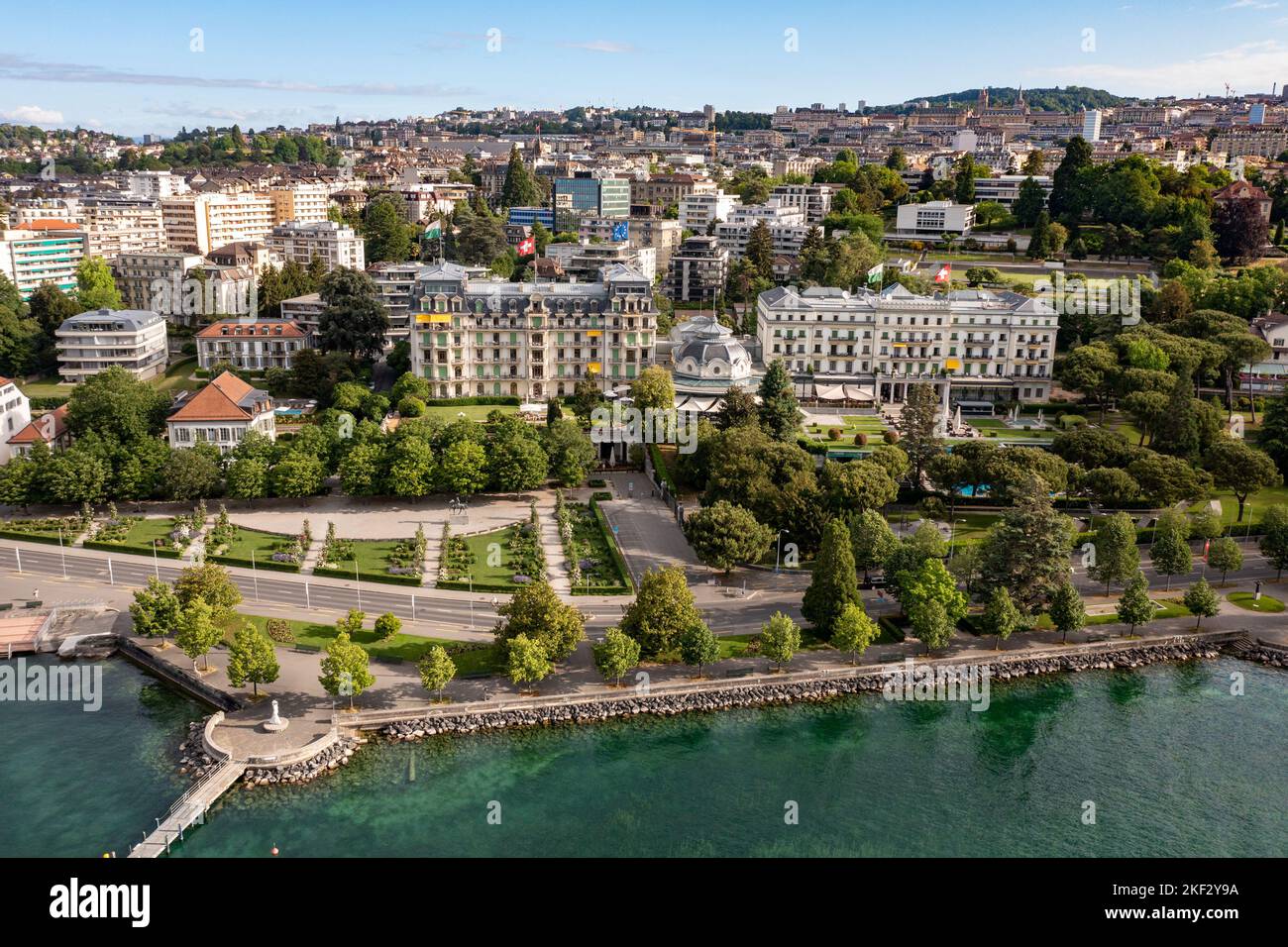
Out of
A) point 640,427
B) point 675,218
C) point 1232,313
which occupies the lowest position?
point 640,427

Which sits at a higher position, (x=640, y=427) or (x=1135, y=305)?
(x=1135, y=305)

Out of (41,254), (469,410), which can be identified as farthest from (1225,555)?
(41,254)

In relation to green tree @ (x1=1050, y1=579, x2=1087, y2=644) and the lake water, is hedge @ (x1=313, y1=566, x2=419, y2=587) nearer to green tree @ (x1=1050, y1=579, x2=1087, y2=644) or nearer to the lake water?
the lake water

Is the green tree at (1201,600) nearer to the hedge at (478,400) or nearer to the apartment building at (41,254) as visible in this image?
the hedge at (478,400)

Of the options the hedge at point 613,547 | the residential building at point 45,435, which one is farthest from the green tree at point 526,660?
the residential building at point 45,435

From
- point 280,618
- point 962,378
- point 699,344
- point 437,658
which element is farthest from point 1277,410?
point 280,618
